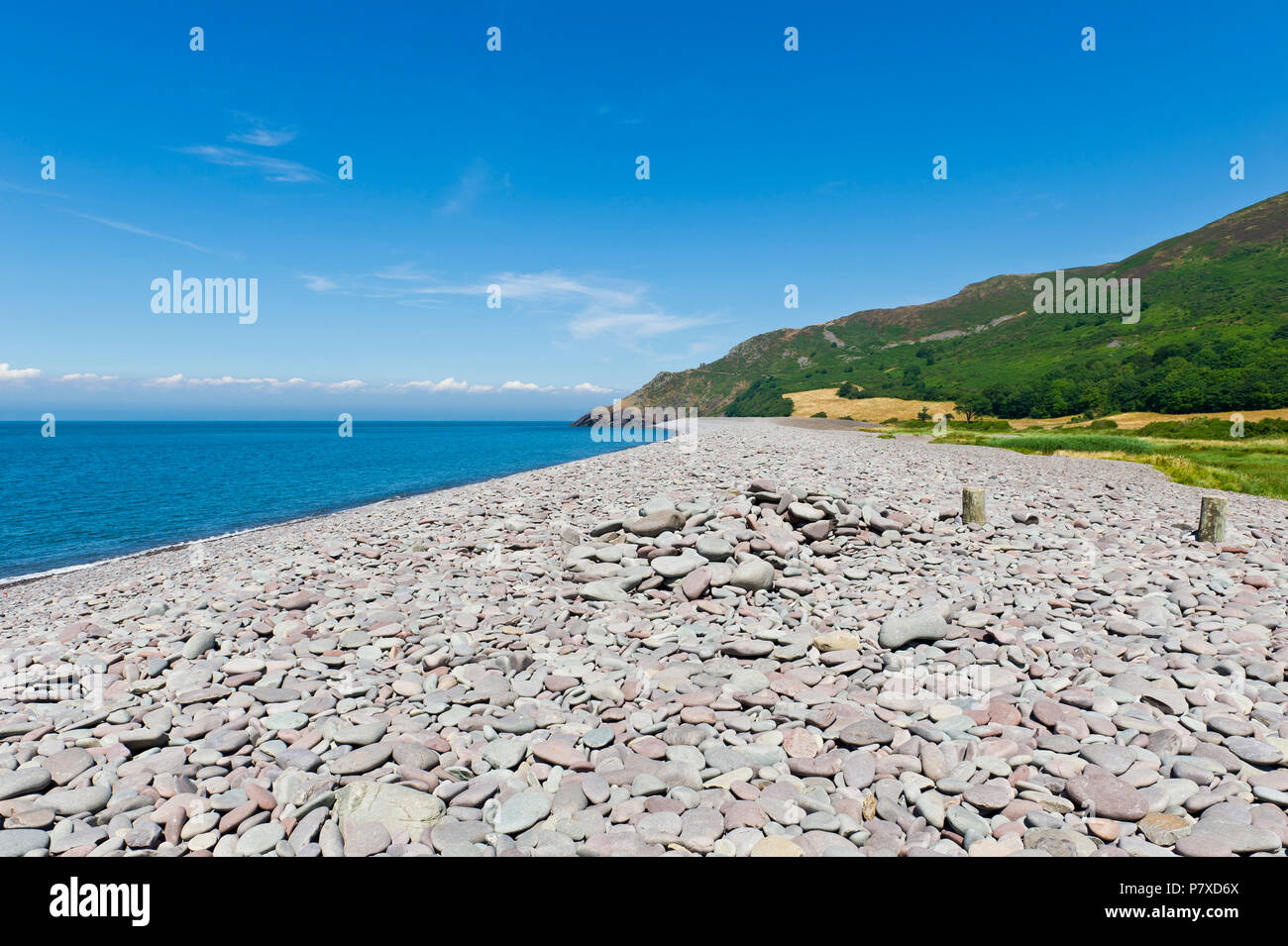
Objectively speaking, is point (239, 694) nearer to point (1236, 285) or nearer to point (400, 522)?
point (400, 522)

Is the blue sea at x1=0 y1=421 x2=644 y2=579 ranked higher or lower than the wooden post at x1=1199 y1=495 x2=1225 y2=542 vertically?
lower

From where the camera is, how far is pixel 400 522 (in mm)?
15875

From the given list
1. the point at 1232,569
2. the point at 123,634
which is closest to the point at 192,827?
the point at 123,634

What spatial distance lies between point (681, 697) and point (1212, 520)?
1230 cm

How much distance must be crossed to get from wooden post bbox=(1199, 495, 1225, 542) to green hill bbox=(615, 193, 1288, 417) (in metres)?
81.8

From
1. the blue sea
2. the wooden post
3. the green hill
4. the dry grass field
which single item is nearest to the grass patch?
the wooden post

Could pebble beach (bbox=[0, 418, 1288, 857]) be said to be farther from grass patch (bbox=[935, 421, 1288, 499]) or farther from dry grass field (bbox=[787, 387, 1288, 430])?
dry grass field (bbox=[787, 387, 1288, 430])

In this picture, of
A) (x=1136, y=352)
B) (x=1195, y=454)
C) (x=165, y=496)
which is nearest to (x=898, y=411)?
(x=1136, y=352)

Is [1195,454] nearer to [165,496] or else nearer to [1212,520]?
[1212,520]

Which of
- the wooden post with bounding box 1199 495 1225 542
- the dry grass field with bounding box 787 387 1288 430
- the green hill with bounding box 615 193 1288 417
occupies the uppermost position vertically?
the green hill with bounding box 615 193 1288 417

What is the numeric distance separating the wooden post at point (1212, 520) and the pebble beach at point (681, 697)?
668mm

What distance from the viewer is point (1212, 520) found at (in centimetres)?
1174

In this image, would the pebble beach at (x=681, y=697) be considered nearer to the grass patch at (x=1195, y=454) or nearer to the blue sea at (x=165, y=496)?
the blue sea at (x=165, y=496)

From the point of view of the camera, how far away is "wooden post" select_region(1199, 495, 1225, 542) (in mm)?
11578
